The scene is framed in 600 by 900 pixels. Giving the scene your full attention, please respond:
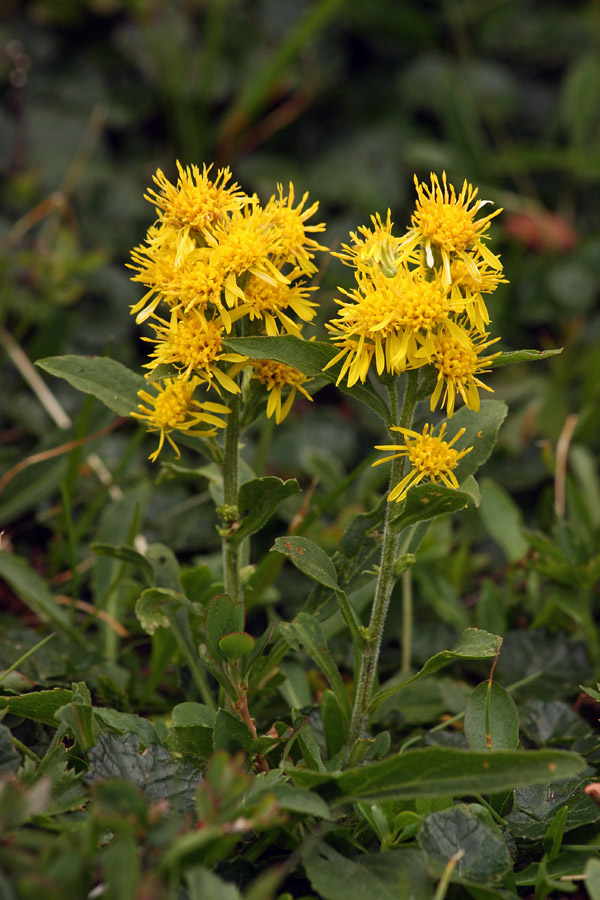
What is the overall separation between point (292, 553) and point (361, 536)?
0.28m

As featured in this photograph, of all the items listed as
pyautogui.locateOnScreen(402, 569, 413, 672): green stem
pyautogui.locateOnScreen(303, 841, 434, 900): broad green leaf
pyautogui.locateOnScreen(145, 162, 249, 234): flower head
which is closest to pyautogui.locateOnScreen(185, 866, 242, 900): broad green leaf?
pyautogui.locateOnScreen(303, 841, 434, 900): broad green leaf

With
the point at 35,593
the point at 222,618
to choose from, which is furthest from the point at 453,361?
the point at 35,593

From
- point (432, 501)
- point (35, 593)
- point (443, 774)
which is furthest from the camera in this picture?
Answer: point (35, 593)

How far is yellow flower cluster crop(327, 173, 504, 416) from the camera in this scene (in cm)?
156

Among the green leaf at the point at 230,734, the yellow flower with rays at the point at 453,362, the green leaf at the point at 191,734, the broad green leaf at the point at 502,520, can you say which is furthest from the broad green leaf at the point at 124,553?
the broad green leaf at the point at 502,520

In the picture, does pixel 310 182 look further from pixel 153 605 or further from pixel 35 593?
pixel 153 605

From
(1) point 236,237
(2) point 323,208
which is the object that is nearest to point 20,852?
(1) point 236,237

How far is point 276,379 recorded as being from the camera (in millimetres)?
1750

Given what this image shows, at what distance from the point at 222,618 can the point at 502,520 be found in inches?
52.2

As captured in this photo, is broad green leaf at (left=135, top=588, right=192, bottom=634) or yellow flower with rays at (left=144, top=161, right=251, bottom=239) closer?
yellow flower with rays at (left=144, top=161, right=251, bottom=239)

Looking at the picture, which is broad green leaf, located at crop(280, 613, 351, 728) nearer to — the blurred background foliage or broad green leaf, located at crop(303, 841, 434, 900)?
broad green leaf, located at crop(303, 841, 434, 900)

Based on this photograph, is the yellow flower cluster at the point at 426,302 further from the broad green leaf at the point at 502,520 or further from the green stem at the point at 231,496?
the broad green leaf at the point at 502,520

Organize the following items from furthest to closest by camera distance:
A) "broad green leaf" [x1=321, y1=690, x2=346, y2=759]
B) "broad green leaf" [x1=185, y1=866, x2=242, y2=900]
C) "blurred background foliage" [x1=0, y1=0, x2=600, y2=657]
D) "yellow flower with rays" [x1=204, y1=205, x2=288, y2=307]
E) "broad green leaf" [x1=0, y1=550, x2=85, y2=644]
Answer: "blurred background foliage" [x1=0, y1=0, x2=600, y2=657], "broad green leaf" [x1=0, y1=550, x2=85, y2=644], "broad green leaf" [x1=321, y1=690, x2=346, y2=759], "yellow flower with rays" [x1=204, y1=205, x2=288, y2=307], "broad green leaf" [x1=185, y1=866, x2=242, y2=900]

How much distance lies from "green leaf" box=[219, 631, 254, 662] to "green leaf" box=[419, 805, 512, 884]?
482 millimetres
